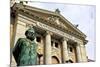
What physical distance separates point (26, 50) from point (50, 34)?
0.34m

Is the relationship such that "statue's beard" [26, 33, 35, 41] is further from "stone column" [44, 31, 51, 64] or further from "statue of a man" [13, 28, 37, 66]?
"stone column" [44, 31, 51, 64]

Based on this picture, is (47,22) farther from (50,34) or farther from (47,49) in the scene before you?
(47,49)

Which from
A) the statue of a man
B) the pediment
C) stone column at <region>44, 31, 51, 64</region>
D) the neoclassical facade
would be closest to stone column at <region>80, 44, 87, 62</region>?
the neoclassical facade

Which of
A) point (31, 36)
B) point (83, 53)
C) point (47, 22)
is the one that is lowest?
point (83, 53)

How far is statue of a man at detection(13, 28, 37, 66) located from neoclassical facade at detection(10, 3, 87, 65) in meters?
0.04

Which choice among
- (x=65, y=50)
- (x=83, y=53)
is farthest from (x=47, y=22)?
(x=83, y=53)

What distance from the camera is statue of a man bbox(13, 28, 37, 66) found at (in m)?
2.49

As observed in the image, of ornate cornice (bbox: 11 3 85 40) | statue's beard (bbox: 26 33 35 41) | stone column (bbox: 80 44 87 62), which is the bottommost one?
stone column (bbox: 80 44 87 62)

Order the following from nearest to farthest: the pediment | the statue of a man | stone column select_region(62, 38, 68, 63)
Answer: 1. the statue of a man
2. the pediment
3. stone column select_region(62, 38, 68, 63)

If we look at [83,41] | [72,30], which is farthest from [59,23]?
[83,41]

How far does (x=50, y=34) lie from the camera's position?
2.75 metres

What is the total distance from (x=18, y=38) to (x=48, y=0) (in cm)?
55
